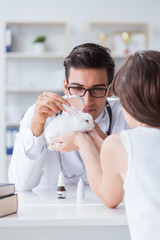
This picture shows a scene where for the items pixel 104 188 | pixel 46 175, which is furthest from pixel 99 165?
pixel 46 175

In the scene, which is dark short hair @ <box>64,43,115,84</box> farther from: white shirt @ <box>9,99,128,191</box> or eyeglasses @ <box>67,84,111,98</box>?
white shirt @ <box>9,99,128,191</box>

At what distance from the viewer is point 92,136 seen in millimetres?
1462

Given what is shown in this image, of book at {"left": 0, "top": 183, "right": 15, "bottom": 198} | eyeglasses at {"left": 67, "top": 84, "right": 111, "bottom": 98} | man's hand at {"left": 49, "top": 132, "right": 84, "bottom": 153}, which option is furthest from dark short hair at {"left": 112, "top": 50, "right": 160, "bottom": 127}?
eyeglasses at {"left": 67, "top": 84, "right": 111, "bottom": 98}

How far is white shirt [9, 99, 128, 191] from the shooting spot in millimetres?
1724

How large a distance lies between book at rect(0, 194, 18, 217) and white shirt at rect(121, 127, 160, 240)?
0.37 meters

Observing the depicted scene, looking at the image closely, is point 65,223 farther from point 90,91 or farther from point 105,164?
point 90,91

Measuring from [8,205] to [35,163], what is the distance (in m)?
0.61

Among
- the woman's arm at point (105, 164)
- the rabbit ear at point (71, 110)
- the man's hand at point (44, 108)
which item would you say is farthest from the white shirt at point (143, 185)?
the man's hand at point (44, 108)

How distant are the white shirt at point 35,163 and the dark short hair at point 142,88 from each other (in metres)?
0.75

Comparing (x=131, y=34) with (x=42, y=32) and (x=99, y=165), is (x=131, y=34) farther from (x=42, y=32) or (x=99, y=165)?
(x=99, y=165)

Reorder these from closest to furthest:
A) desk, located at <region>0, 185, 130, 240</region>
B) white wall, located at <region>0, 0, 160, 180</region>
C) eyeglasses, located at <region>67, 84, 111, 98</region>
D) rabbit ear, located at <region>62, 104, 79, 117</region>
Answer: desk, located at <region>0, 185, 130, 240</region>
rabbit ear, located at <region>62, 104, 79, 117</region>
eyeglasses, located at <region>67, 84, 111, 98</region>
white wall, located at <region>0, 0, 160, 180</region>

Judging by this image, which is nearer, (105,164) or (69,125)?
(105,164)

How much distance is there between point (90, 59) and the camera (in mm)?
1860
